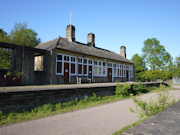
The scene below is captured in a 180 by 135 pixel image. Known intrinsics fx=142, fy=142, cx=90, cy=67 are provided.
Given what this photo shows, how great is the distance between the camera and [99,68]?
22.0 m

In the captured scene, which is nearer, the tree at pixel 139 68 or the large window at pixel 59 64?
the large window at pixel 59 64

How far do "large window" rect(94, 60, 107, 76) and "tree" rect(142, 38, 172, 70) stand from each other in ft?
77.0

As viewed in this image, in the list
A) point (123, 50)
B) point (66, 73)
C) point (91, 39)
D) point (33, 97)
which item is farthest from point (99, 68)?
point (33, 97)

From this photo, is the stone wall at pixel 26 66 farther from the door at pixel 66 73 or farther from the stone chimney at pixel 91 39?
the stone chimney at pixel 91 39

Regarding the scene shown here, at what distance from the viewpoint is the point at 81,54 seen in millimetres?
18891

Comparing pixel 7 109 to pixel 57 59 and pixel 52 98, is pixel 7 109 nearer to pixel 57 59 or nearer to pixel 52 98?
pixel 52 98

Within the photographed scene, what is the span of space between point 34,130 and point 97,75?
17467mm

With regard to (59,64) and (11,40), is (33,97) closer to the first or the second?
(59,64)

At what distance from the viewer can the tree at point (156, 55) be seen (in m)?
40.4

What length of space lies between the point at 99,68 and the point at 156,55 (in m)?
26.3

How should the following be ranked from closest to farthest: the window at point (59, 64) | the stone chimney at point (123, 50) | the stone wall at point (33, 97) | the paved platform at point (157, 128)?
the paved platform at point (157, 128) < the stone wall at point (33, 97) < the window at point (59, 64) < the stone chimney at point (123, 50)

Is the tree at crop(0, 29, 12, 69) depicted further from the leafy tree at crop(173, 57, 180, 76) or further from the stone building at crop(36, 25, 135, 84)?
the leafy tree at crop(173, 57, 180, 76)

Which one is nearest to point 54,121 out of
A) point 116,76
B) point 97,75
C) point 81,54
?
point 81,54

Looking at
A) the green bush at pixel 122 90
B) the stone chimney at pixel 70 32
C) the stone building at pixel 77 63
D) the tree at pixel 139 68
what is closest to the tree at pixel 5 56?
the stone building at pixel 77 63
